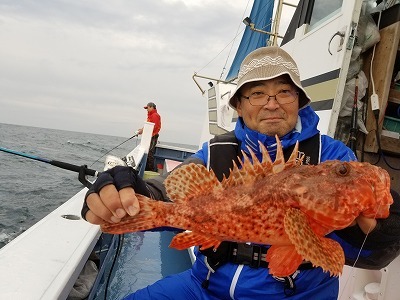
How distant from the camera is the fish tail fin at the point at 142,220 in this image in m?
1.87

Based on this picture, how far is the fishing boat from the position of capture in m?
2.49

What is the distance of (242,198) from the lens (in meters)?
1.99

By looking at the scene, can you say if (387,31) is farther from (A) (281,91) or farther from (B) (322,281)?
(B) (322,281)

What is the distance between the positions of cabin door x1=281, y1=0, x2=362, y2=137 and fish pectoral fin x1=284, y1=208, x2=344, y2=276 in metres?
2.67

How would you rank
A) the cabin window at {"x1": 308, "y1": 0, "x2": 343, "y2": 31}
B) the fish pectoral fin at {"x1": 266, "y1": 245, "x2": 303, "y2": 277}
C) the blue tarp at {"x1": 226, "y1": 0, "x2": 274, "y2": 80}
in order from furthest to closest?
the blue tarp at {"x1": 226, "y1": 0, "x2": 274, "y2": 80} < the cabin window at {"x1": 308, "y1": 0, "x2": 343, "y2": 31} < the fish pectoral fin at {"x1": 266, "y1": 245, "x2": 303, "y2": 277}

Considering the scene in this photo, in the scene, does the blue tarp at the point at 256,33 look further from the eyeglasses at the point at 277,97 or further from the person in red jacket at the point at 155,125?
the eyeglasses at the point at 277,97

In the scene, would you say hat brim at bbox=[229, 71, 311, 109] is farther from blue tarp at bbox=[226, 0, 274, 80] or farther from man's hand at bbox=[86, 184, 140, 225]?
blue tarp at bbox=[226, 0, 274, 80]

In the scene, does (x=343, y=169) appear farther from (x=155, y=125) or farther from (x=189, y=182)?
(x=155, y=125)

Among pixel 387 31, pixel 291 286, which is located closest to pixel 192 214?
pixel 291 286

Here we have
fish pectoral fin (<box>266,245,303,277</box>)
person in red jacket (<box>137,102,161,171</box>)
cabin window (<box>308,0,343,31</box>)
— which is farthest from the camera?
person in red jacket (<box>137,102,161,171</box>)

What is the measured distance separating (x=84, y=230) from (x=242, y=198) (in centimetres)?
191

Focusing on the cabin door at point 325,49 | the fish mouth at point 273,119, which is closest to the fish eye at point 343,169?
the fish mouth at point 273,119

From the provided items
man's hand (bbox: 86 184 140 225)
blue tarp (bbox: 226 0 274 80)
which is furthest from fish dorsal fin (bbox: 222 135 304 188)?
blue tarp (bbox: 226 0 274 80)

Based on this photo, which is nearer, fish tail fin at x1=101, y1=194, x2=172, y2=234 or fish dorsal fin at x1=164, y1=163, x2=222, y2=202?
fish tail fin at x1=101, y1=194, x2=172, y2=234
